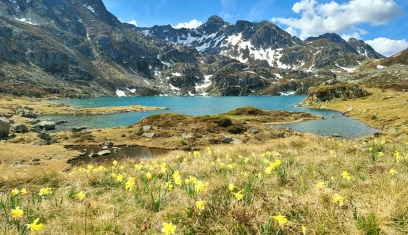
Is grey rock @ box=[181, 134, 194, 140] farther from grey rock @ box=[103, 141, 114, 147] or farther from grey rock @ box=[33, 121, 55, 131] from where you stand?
grey rock @ box=[33, 121, 55, 131]

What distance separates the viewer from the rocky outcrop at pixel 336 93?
89.5m

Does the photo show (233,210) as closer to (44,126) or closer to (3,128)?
(3,128)

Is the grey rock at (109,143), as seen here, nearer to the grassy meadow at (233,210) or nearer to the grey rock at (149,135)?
the grey rock at (149,135)

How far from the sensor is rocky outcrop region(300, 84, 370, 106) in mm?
89500

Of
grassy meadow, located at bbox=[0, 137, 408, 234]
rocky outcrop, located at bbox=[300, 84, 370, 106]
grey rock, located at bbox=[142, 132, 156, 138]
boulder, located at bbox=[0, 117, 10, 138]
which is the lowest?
grey rock, located at bbox=[142, 132, 156, 138]

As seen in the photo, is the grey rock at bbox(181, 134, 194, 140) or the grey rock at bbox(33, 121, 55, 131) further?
the grey rock at bbox(33, 121, 55, 131)

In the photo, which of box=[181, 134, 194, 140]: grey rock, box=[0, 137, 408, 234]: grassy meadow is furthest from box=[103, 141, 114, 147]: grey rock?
box=[0, 137, 408, 234]: grassy meadow

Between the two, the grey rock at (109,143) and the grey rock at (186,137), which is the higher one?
the grey rock at (186,137)

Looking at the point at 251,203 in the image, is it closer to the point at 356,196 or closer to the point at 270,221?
the point at 270,221

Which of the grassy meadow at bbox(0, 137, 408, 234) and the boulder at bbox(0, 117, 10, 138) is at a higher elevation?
the grassy meadow at bbox(0, 137, 408, 234)

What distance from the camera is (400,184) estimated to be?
4930mm

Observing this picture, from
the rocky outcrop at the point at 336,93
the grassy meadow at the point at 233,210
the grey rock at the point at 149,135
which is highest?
the rocky outcrop at the point at 336,93

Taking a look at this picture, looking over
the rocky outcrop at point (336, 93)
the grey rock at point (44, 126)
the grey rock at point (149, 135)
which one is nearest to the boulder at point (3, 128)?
the grey rock at point (44, 126)

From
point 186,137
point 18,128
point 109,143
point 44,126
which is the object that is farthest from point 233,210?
point 44,126
